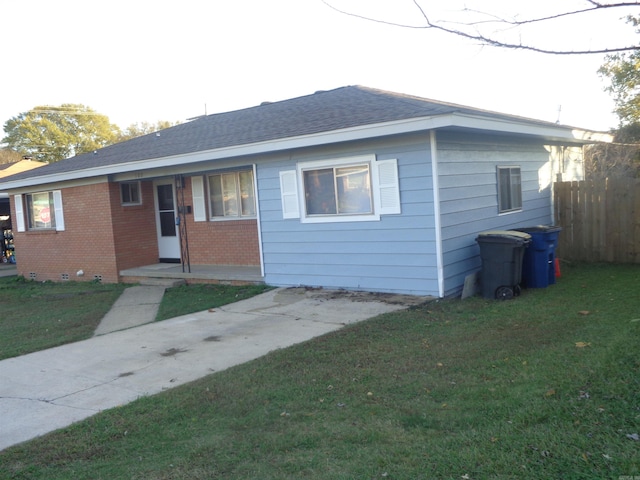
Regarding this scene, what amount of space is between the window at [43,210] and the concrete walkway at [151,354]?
20.4ft

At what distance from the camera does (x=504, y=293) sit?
9461mm

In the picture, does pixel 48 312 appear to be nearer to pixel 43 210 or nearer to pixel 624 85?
pixel 43 210

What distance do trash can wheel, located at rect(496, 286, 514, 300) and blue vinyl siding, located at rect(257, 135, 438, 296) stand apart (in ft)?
3.22

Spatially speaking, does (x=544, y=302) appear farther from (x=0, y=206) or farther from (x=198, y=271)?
(x=0, y=206)

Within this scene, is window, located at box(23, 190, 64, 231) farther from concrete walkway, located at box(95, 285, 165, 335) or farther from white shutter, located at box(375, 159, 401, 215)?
white shutter, located at box(375, 159, 401, 215)

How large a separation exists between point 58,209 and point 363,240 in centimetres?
924

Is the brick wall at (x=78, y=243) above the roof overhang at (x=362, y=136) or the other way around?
the other way around

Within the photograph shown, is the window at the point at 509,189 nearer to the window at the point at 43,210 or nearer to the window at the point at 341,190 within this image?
the window at the point at 341,190

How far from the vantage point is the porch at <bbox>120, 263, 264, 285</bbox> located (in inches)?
483

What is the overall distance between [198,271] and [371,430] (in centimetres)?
928

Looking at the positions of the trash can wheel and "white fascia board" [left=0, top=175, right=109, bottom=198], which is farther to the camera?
"white fascia board" [left=0, top=175, right=109, bottom=198]

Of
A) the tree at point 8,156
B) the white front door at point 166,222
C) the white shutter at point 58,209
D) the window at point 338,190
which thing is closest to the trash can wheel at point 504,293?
the window at point 338,190

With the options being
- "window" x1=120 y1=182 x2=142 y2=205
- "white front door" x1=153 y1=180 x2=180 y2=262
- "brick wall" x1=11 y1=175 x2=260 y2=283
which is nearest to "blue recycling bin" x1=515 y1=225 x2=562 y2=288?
"brick wall" x1=11 y1=175 x2=260 y2=283

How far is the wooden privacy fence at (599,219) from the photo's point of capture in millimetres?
12508
